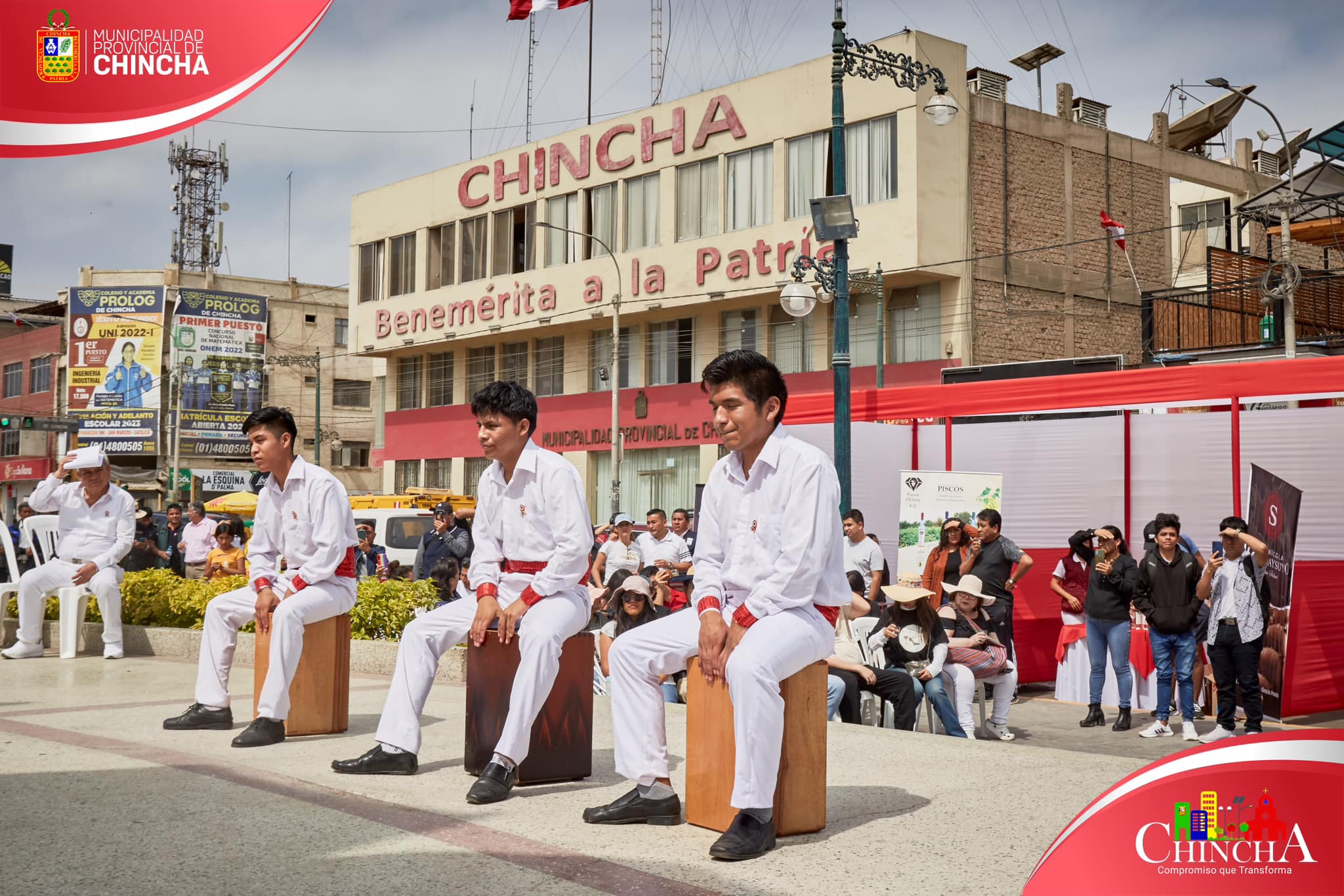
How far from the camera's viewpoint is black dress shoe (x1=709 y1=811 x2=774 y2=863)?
4449mm

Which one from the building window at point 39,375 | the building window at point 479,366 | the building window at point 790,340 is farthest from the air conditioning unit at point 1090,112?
the building window at point 39,375

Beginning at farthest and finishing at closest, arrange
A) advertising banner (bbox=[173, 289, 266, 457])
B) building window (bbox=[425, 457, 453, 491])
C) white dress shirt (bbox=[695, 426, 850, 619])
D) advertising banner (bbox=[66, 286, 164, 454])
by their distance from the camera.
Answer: advertising banner (bbox=[66, 286, 164, 454]), advertising banner (bbox=[173, 289, 266, 457]), building window (bbox=[425, 457, 453, 491]), white dress shirt (bbox=[695, 426, 850, 619])

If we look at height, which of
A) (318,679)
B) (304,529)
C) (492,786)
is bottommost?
(492,786)

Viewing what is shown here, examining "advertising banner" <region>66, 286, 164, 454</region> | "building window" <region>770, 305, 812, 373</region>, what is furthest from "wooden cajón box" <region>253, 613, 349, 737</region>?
"advertising banner" <region>66, 286, 164, 454</region>

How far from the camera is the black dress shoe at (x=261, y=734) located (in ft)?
22.5

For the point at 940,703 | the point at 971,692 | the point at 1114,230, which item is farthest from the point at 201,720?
the point at 1114,230

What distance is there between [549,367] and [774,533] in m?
33.2

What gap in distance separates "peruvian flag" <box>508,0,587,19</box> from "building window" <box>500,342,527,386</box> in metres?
18.1

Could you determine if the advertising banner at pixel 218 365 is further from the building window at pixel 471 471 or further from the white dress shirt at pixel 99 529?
the white dress shirt at pixel 99 529

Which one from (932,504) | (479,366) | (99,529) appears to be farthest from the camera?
(479,366)

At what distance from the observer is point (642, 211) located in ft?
111

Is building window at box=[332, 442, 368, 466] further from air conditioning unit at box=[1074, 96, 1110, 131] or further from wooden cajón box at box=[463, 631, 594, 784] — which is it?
wooden cajón box at box=[463, 631, 594, 784]

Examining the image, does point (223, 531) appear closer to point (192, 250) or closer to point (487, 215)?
point (487, 215)

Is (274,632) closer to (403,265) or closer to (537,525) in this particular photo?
(537,525)
